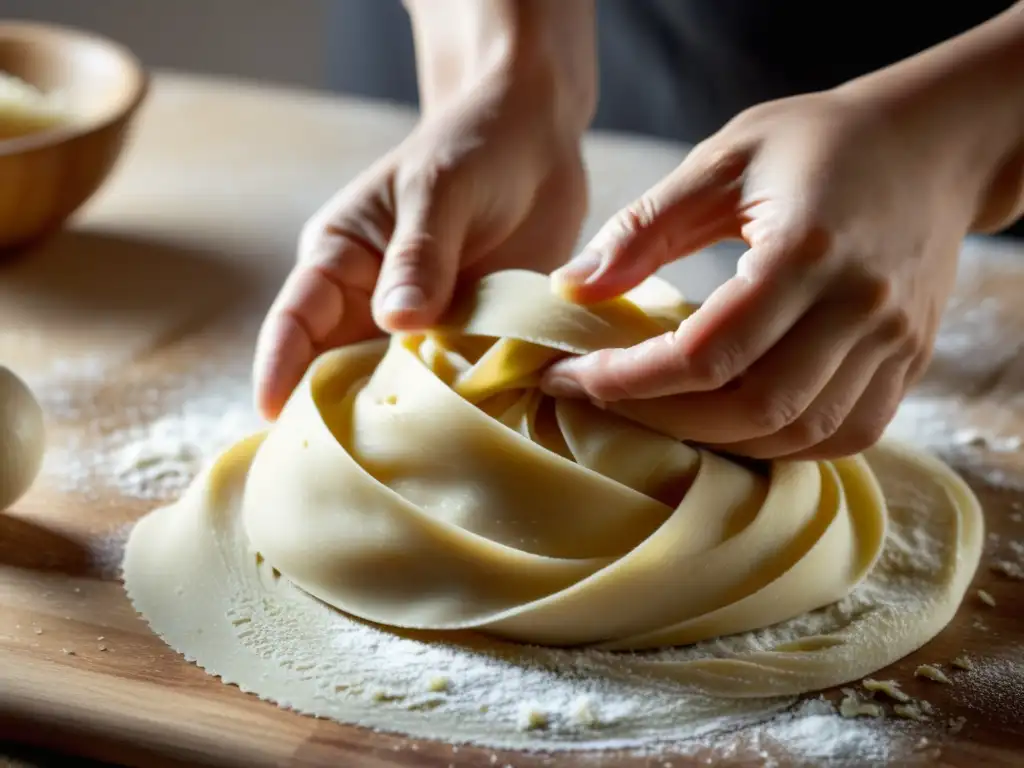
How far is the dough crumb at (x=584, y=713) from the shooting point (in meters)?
1.23

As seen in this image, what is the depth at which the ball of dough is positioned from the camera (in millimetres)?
1468

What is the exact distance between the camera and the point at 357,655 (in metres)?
1.32

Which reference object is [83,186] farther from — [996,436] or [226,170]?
[996,436]

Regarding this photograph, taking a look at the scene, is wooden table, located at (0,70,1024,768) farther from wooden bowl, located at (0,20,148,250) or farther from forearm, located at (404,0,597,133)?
forearm, located at (404,0,597,133)

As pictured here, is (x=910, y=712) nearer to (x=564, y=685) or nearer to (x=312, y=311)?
(x=564, y=685)

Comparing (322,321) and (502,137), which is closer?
(322,321)

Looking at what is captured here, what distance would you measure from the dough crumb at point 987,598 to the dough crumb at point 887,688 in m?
0.23

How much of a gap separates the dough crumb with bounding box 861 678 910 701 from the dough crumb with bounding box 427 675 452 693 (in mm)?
450

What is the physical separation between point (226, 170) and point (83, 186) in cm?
50

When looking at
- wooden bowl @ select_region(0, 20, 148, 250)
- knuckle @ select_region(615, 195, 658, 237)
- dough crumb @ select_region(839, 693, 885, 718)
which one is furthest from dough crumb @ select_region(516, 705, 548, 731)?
wooden bowl @ select_region(0, 20, 148, 250)

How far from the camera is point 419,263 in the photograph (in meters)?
1.54

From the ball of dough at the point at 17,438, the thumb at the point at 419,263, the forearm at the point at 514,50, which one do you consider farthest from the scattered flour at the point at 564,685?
the forearm at the point at 514,50

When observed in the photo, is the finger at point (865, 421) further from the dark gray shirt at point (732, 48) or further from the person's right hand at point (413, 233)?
the dark gray shirt at point (732, 48)

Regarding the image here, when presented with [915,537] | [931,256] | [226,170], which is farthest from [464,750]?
[226,170]
